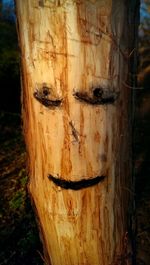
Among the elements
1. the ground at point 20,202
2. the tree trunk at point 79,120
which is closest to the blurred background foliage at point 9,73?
the ground at point 20,202

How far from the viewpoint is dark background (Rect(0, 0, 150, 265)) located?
3242 millimetres

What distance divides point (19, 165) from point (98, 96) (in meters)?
3.81

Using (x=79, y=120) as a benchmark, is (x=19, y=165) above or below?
below

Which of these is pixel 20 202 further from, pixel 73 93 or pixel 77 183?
pixel 73 93

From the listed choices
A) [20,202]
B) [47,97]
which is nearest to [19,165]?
[20,202]

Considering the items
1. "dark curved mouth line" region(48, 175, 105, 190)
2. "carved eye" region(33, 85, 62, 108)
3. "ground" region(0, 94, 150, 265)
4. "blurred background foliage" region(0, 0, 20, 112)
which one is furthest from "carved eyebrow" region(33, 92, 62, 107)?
"blurred background foliage" region(0, 0, 20, 112)

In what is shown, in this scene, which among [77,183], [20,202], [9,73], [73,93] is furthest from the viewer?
[9,73]

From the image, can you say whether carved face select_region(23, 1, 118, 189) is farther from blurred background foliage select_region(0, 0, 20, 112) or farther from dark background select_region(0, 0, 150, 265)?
blurred background foliage select_region(0, 0, 20, 112)

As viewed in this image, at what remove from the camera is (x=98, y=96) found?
1.27m

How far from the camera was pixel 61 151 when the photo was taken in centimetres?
133

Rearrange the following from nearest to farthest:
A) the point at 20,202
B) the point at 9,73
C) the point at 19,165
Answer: the point at 20,202, the point at 19,165, the point at 9,73

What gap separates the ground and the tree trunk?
549 millimetres

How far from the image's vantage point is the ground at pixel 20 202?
3219 millimetres

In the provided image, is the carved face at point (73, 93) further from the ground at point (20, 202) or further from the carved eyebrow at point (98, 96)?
the ground at point (20, 202)
